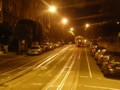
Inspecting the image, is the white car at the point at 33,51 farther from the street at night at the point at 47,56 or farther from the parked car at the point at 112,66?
the parked car at the point at 112,66

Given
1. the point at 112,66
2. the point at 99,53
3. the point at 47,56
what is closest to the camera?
the point at 112,66

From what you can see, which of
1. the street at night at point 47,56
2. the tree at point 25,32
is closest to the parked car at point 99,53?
the street at night at point 47,56

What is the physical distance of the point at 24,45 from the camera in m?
53.8

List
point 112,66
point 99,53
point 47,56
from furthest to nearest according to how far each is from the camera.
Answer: point 47,56 → point 99,53 → point 112,66

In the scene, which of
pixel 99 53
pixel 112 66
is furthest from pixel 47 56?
pixel 112 66

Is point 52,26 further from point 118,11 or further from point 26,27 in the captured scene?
point 118,11

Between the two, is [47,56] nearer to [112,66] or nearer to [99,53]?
[99,53]

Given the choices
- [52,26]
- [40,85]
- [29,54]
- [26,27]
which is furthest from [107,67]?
[52,26]

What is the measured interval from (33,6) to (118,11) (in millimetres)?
37489

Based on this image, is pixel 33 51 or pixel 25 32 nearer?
pixel 33 51

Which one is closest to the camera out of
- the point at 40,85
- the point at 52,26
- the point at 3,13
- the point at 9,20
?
the point at 40,85

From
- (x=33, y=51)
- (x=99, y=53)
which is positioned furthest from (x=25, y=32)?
(x=99, y=53)

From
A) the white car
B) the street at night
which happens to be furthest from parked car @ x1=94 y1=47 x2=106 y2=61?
the white car

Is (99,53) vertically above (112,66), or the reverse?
(99,53)
